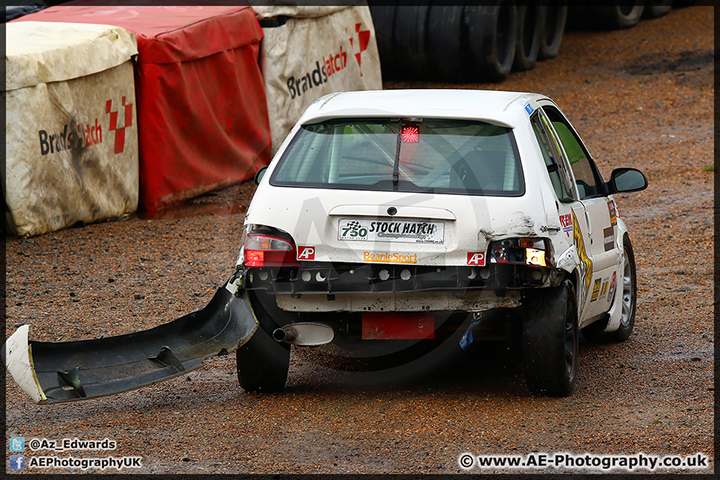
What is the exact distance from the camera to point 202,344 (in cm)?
550

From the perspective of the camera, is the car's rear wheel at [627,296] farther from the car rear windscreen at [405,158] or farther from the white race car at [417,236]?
the car rear windscreen at [405,158]

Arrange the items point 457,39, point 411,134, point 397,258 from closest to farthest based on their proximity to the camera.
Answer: point 397,258
point 411,134
point 457,39

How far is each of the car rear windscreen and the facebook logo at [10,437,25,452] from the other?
1.85 meters

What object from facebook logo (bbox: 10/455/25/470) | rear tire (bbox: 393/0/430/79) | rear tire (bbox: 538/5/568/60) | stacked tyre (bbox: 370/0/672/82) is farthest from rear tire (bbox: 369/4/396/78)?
facebook logo (bbox: 10/455/25/470)

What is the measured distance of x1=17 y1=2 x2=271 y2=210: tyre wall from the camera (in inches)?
432

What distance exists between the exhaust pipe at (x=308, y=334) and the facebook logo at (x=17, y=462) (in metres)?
1.41

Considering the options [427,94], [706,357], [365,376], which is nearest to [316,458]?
[365,376]

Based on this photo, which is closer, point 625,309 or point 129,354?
point 129,354

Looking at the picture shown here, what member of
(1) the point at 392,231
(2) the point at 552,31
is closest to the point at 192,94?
(1) the point at 392,231

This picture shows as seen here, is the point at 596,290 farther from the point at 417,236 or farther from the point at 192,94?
the point at 192,94

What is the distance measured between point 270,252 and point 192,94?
22.0 ft

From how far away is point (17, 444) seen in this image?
4.78m

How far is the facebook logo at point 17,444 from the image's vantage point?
4707 mm

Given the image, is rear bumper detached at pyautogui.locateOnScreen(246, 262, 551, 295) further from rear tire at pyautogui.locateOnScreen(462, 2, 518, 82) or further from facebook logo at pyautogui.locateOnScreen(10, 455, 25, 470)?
rear tire at pyautogui.locateOnScreen(462, 2, 518, 82)
